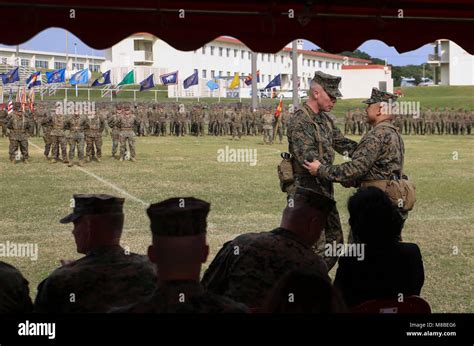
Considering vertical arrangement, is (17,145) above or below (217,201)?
above

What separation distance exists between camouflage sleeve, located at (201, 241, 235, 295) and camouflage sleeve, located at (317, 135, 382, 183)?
1818 mm

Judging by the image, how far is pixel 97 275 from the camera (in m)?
3.48

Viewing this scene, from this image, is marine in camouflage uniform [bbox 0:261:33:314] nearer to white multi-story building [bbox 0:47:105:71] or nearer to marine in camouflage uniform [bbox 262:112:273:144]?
marine in camouflage uniform [bbox 262:112:273:144]

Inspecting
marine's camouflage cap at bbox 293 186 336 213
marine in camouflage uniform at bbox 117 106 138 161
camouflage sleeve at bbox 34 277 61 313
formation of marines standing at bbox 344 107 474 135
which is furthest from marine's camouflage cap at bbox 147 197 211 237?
formation of marines standing at bbox 344 107 474 135

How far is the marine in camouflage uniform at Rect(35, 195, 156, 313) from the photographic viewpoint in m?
3.43

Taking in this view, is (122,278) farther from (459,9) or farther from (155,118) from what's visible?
(155,118)

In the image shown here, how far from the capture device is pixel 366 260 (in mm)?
3871

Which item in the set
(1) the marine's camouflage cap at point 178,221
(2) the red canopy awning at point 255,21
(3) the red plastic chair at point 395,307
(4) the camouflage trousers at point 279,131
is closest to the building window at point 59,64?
(4) the camouflage trousers at point 279,131

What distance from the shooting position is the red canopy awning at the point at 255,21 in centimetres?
505

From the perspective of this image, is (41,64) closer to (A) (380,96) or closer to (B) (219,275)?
(A) (380,96)

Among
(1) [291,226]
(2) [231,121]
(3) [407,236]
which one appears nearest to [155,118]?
(2) [231,121]

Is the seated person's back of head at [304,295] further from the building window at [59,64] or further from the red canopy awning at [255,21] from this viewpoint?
the building window at [59,64]

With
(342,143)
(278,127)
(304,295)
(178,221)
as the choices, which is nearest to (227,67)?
(278,127)

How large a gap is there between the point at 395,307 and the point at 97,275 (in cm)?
144
